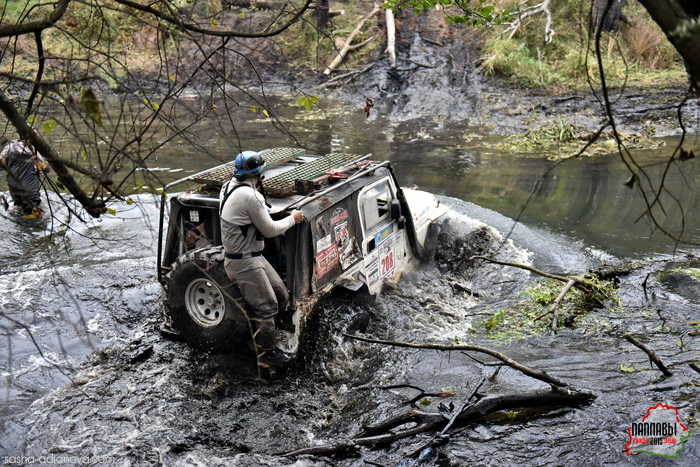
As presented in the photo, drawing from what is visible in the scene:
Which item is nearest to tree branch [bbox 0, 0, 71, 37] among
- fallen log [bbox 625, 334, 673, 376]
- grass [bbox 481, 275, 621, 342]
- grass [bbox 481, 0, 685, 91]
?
fallen log [bbox 625, 334, 673, 376]

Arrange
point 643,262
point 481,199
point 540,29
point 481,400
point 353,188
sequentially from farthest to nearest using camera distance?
point 540,29
point 481,199
point 643,262
point 353,188
point 481,400

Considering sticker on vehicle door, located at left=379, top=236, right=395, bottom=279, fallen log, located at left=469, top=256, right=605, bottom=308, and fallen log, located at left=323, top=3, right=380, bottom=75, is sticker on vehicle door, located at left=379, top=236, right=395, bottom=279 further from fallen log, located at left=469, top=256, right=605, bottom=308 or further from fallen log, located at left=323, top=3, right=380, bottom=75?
fallen log, located at left=323, top=3, right=380, bottom=75

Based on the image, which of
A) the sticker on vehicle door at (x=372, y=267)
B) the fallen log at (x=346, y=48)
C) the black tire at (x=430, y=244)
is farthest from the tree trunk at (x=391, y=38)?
the sticker on vehicle door at (x=372, y=267)

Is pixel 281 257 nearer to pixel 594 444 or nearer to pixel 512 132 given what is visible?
pixel 594 444

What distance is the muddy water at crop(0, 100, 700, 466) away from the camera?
421cm

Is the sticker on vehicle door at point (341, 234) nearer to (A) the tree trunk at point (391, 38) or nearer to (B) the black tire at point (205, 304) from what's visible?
(B) the black tire at point (205, 304)

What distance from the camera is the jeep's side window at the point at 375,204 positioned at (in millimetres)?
6324

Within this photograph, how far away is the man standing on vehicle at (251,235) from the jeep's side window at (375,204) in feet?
4.63

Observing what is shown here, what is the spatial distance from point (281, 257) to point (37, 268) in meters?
4.85

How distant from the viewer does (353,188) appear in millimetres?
6059

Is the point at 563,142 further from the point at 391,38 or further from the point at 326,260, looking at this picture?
the point at 326,260

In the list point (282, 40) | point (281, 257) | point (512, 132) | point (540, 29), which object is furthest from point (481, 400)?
point (282, 40)

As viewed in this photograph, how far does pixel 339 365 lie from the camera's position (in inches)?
220

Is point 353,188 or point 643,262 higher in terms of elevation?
point 353,188
